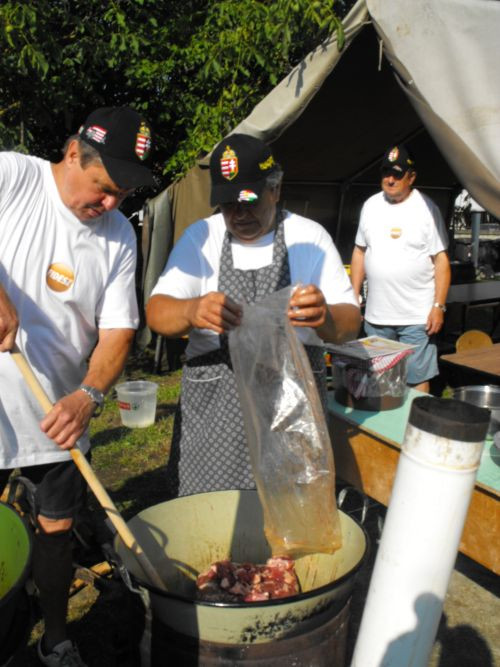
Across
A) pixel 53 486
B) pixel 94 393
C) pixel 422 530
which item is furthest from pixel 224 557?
pixel 422 530

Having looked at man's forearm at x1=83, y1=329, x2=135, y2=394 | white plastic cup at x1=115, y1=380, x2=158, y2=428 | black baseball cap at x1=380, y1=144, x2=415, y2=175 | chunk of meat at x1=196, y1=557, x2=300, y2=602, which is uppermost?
black baseball cap at x1=380, y1=144, x2=415, y2=175

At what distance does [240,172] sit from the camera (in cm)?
205

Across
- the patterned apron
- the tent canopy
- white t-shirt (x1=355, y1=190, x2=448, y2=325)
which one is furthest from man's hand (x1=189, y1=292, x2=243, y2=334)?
white t-shirt (x1=355, y1=190, x2=448, y2=325)

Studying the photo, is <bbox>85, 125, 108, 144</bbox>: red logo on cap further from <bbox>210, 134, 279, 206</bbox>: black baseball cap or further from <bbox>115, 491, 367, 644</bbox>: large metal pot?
<bbox>115, 491, 367, 644</bbox>: large metal pot

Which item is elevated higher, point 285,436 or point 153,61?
point 153,61

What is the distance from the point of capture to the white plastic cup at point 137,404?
4.83m

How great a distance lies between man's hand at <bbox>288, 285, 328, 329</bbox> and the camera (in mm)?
1887

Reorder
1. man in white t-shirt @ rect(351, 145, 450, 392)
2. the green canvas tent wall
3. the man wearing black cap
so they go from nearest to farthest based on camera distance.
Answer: the man wearing black cap < the green canvas tent wall < man in white t-shirt @ rect(351, 145, 450, 392)

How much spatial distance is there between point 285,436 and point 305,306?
40cm

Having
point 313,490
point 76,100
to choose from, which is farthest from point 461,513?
point 76,100

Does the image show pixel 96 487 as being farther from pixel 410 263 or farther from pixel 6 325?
pixel 410 263

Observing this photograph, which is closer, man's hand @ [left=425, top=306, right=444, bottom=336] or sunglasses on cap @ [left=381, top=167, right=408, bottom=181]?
Answer: sunglasses on cap @ [left=381, top=167, right=408, bottom=181]

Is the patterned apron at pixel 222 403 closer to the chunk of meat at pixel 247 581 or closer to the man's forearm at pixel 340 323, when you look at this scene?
the man's forearm at pixel 340 323

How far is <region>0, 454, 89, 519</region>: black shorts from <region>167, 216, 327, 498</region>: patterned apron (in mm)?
422
